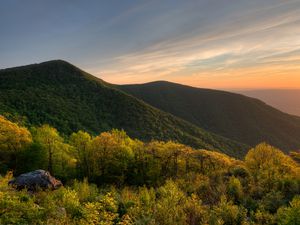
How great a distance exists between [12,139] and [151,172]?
94.2 ft

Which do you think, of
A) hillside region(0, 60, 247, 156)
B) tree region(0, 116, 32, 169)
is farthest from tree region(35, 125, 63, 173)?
hillside region(0, 60, 247, 156)

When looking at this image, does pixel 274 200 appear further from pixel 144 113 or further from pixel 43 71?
pixel 43 71

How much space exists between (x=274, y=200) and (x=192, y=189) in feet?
33.0

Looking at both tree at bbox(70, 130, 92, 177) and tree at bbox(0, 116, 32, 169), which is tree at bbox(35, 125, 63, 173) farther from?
tree at bbox(70, 130, 92, 177)

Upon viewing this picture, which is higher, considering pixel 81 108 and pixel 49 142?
pixel 81 108

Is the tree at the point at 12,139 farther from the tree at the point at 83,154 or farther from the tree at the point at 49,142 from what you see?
the tree at the point at 83,154

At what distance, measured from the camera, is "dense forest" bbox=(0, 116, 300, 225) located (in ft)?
79.4

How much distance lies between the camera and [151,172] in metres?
58.6

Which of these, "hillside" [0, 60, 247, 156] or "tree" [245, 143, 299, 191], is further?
"hillside" [0, 60, 247, 156]

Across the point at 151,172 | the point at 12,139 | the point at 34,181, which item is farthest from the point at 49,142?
the point at 151,172

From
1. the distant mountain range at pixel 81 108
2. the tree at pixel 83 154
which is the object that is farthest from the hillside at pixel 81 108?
the tree at pixel 83 154

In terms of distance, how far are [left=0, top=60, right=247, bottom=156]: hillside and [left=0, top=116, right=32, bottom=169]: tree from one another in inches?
1587

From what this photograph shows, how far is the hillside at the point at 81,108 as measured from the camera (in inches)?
4026

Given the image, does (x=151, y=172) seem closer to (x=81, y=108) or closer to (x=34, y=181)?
(x=34, y=181)
